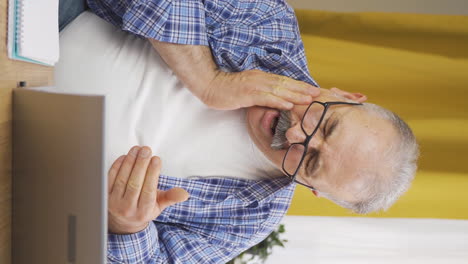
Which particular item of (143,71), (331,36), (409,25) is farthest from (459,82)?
(143,71)

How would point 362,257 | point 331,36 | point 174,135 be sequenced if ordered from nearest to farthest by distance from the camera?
1. point 174,135
2. point 331,36
3. point 362,257

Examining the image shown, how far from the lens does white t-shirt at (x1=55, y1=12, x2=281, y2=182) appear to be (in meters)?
1.15

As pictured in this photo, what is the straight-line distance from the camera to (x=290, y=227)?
221 cm

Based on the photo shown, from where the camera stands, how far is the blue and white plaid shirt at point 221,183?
1.14 metres

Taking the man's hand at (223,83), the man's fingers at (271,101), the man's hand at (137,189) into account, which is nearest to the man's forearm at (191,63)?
the man's hand at (223,83)

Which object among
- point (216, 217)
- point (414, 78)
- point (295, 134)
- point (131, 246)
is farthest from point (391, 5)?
point (131, 246)

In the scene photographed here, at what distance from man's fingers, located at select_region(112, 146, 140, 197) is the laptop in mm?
161

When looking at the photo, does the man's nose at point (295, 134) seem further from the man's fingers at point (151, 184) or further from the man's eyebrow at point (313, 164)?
the man's fingers at point (151, 184)

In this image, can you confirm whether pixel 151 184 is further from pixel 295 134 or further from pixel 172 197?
pixel 295 134

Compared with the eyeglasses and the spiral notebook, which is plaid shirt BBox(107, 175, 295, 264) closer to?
the eyeglasses

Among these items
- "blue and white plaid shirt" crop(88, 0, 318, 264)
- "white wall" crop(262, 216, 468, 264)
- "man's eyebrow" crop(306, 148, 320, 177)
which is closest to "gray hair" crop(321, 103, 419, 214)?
"man's eyebrow" crop(306, 148, 320, 177)

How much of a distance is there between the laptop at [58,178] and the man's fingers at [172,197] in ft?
0.73

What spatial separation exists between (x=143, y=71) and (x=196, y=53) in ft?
0.52

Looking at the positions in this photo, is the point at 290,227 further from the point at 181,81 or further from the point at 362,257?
the point at 181,81
